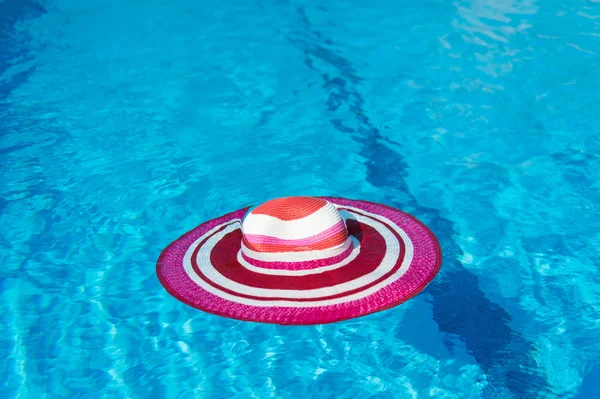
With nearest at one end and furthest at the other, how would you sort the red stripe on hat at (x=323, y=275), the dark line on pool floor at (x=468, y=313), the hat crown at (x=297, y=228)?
the dark line on pool floor at (x=468, y=313) < the red stripe on hat at (x=323, y=275) < the hat crown at (x=297, y=228)

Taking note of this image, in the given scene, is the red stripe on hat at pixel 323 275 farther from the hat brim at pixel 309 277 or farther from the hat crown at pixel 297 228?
the hat crown at pixel 297 228

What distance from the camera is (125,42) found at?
7535 millimetres

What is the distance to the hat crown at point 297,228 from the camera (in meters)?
3.53

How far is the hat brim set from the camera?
317 cm

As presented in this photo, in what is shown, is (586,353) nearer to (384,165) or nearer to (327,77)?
(384,165)

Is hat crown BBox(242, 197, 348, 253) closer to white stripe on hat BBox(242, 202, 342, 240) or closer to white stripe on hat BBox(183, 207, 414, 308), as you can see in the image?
white stripe on hat BBox(242, 202, 342, 240)

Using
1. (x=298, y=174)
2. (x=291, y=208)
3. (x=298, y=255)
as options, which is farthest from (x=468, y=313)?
(x=298, y=174)

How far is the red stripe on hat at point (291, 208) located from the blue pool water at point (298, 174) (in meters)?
0.64

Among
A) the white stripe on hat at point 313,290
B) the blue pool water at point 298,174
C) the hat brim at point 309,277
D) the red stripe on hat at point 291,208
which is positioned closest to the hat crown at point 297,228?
the red stripe on hat at point 291,208

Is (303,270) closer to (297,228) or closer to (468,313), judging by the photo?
(297,228)

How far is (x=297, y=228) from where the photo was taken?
3.55 metres

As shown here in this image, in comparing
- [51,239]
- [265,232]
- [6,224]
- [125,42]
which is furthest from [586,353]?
[125,42]

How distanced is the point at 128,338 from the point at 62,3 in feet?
20.9

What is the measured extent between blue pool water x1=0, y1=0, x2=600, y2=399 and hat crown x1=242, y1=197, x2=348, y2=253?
49 cm
